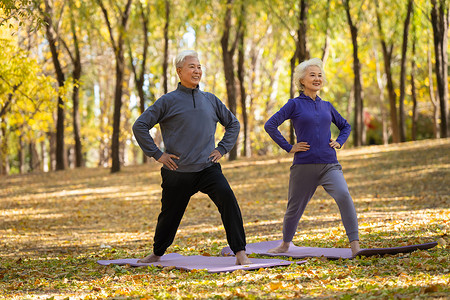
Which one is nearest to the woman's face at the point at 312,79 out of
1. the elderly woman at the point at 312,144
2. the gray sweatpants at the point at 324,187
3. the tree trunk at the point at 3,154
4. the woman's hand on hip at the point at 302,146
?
the elderly woman at the point at 312,144

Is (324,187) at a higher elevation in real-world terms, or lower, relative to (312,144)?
lower

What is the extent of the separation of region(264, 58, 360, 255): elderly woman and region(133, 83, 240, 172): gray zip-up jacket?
75 centimetres

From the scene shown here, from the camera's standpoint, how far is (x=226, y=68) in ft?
79.0

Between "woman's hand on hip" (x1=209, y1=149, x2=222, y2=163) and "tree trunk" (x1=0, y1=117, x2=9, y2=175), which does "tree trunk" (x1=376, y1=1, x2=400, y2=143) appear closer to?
"tree trunk" (x1=0, y1=117, x2=9, y2=175)

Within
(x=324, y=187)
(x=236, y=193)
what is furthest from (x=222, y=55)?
(x=324, y=187)

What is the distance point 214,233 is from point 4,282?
4.95 metres

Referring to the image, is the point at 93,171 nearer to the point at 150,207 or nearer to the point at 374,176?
the point at 150,207

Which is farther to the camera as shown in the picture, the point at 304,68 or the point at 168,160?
the point at 304,68

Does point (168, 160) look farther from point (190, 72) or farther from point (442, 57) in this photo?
point (442, 57)

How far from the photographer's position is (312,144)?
658 centimetres

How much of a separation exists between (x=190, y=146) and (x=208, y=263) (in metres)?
1.33

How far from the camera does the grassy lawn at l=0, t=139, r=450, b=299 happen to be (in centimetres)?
528

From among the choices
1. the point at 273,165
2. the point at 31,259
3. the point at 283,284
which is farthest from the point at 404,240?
the point at 273,165

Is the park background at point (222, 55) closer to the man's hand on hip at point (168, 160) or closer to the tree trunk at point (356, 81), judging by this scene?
the tree trunk at point (356, 81)
